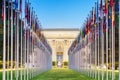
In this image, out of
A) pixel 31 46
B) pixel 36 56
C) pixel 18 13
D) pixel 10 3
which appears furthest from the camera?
pixel 36 56

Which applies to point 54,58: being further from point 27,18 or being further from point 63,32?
point 27,18

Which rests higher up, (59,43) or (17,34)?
(59,43)

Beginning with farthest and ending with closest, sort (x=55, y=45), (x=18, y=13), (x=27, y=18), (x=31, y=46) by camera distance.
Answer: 1. (x=55, y=45)
2. (x=31, y=46)
3. (x=27, y=18)
4. (x=18, y=13)

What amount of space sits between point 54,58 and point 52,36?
33.6ft

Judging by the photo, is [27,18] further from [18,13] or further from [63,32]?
[63,32]

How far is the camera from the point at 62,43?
190000 millimetres

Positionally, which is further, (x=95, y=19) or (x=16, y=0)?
(x=95, y=19)

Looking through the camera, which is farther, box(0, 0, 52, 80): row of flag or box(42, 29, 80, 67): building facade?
box(42, 29, 80, 67): building facade

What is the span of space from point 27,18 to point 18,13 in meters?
5.85

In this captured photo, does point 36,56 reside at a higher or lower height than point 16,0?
lower

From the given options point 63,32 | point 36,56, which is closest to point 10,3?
point 36,56

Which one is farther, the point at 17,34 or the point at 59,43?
the point at 59,43

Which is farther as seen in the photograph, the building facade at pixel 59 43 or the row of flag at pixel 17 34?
the building facade at pixel 59 43

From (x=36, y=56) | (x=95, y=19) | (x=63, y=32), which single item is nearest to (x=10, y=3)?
(x=95, y=19)
